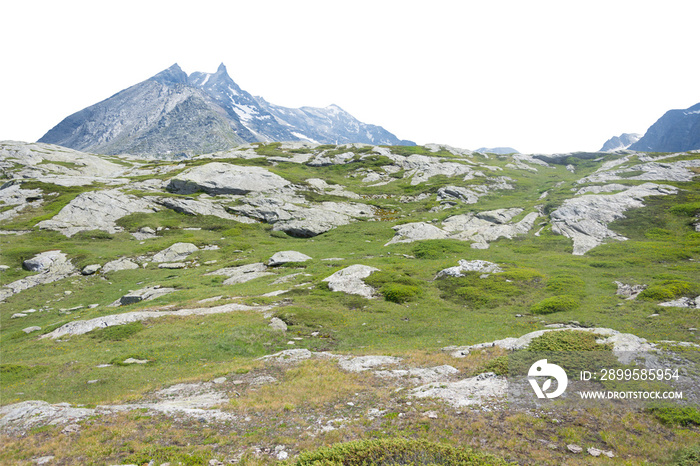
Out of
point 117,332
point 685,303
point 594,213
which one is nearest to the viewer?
point 685,303

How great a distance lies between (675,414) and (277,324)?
27583mm

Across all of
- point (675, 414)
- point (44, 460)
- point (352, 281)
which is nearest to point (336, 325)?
point (352, 281)

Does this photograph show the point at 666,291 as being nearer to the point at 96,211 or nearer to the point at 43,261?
the point at 43,261

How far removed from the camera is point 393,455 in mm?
10477

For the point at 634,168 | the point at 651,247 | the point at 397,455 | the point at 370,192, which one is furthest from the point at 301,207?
the point at 634,168

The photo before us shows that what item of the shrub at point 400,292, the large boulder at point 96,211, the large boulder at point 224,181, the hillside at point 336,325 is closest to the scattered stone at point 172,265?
the hillside at point 336,325

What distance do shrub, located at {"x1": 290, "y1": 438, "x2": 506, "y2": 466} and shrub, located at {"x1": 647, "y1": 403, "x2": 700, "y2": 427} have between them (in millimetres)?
7232

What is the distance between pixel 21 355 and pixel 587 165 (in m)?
199

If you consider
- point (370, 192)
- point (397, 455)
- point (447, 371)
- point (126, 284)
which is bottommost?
point (126, 284)

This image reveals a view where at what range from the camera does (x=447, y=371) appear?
18.7 meters

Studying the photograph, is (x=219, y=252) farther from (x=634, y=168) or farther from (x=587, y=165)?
(x=587, y=165)

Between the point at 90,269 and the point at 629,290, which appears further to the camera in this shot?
the point at 90,269

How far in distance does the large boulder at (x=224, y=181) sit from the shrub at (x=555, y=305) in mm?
92530

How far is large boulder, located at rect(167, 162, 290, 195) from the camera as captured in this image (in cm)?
10425
